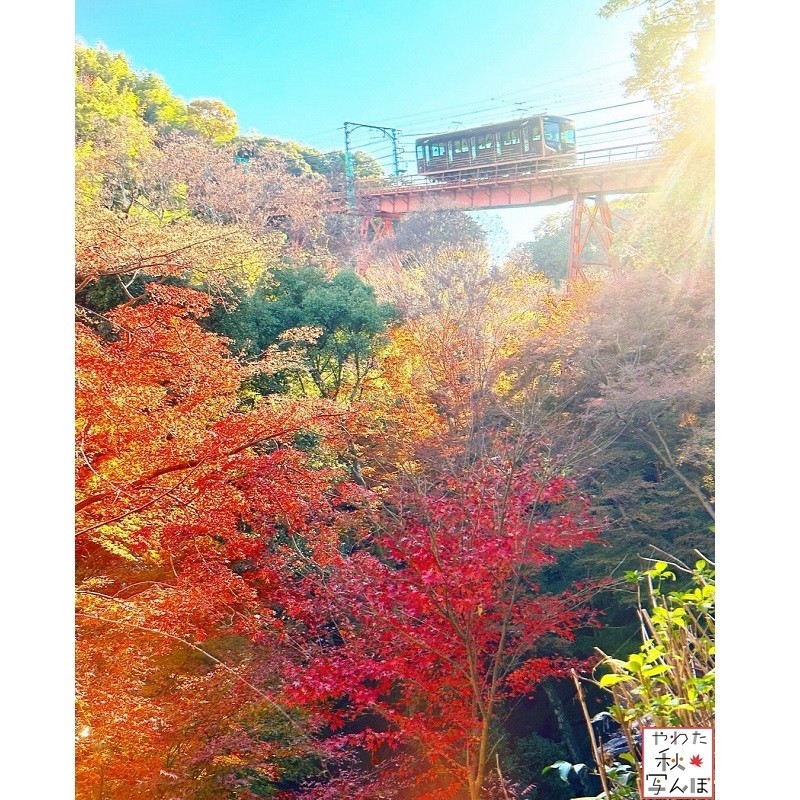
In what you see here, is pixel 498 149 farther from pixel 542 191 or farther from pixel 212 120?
pixel 212 120

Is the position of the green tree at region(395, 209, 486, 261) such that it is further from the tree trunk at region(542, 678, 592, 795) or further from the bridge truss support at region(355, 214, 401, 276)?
the tree trunk at region(542, 678, 592, 795)

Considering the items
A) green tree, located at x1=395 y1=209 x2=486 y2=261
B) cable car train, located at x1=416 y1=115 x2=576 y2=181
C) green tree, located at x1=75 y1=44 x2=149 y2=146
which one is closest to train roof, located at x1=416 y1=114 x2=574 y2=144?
cable car train, located at x1=416 y1=115 x2=576 y2=181

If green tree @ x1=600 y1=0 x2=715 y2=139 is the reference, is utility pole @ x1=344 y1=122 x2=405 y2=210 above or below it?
below

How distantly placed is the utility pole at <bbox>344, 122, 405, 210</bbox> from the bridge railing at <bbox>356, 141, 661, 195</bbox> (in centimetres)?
3

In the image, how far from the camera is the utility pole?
2.91m

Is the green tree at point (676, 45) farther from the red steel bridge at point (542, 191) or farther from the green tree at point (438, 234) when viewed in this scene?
the green tree at point (438, 234)

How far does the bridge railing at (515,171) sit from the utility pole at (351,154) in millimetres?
33

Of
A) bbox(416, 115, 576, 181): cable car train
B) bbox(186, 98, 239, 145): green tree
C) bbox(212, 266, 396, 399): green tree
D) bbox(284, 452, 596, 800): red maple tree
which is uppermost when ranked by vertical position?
bbox(186, 98, 239, 145): green tree

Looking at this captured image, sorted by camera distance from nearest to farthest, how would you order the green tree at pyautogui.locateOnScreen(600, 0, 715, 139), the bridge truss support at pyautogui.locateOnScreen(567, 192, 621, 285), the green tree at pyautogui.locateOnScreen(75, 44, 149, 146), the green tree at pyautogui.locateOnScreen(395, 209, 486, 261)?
the green tree at pyautogui.locateOnScreen(600, 0, 715, 139) → the green tree at pyautogui.locateOnScreen(75, 44, 149, 146) → the bridge truss support at pyautogui.locateOnScreen(567, 192, 621, 285) → the green tree at pyautogui.locateOnScreen(395, 209, 486, 261)

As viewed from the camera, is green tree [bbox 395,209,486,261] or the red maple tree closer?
the red maple tree

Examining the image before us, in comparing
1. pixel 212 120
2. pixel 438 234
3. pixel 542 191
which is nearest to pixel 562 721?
pixel 438 234

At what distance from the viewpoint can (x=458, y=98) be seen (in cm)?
283

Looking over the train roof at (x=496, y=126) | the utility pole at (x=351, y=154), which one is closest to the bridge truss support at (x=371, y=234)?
the utility pole at (x=351, y=154)
